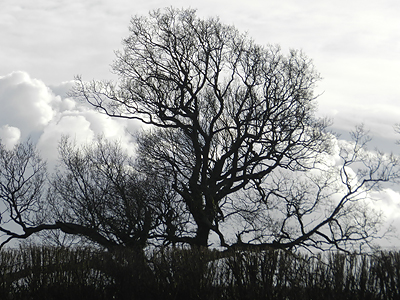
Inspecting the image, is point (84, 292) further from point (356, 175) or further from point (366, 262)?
point (356, 175)

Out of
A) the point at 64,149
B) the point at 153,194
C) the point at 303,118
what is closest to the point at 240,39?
the point at 303,118

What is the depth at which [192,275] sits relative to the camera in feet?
33.4

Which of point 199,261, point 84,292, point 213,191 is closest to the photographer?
point 199,261

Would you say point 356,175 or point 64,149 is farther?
point 64,149

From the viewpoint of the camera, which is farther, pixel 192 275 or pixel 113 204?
pixel 113 204

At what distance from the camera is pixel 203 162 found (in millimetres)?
19766

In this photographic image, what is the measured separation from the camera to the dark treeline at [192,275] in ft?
28.2

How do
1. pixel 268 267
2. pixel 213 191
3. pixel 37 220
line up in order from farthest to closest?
pixel 37 220 → pixel 213 191 → pixel 268 267

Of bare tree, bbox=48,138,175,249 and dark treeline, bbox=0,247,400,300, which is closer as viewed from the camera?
dark treeline, bbox=0,247,400,300

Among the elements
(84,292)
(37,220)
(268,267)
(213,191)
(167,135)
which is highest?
(167,135)

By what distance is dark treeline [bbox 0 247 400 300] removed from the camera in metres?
8.60

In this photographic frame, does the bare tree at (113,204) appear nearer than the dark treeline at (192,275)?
No

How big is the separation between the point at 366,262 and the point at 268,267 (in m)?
1.95

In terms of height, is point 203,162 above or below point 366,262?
above
